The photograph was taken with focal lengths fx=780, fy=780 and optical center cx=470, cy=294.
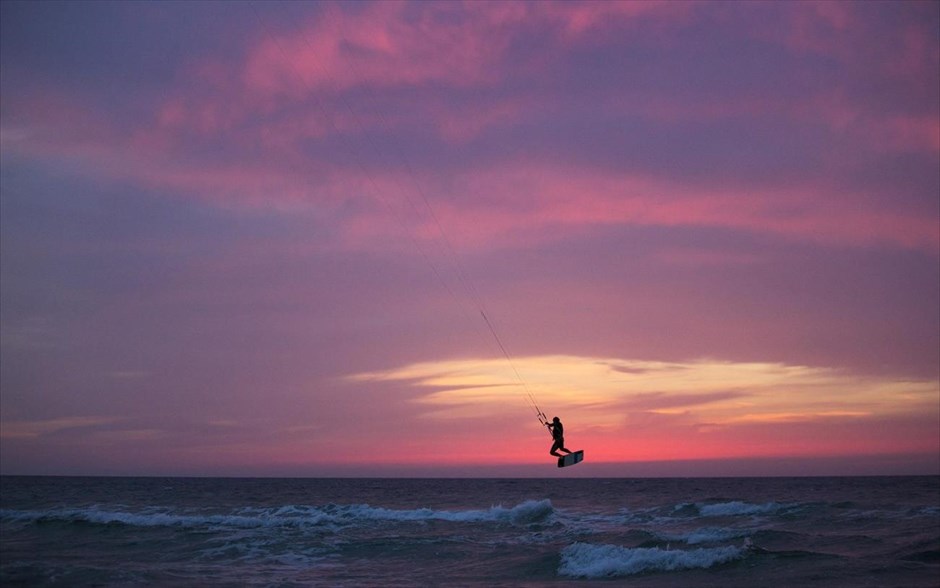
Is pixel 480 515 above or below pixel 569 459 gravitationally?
below

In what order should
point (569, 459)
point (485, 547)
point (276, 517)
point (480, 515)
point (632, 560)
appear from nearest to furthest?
point (569, 459)
point (632, 560)
point (485, 547)
point (276, 517)
point (480, 515)

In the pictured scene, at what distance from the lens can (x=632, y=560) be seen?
78.0ft

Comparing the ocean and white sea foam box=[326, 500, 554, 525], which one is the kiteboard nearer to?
the ocean

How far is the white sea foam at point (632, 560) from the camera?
22969 mm

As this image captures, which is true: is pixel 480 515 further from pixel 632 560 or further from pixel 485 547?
pixel 632 560

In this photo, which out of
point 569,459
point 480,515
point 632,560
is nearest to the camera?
point 569,459

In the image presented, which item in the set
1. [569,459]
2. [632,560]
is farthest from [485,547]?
[569,459]

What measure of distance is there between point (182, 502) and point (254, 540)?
25968 mm

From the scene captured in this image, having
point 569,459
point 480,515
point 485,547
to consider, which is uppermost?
point 569,459

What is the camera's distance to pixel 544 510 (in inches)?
1585

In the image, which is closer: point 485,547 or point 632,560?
point 632,560

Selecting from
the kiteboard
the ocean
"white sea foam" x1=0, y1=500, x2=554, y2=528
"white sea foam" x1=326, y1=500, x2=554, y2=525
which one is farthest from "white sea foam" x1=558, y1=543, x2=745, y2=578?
"white sea foam" x1=326, y1=500, x2=554, y2=525

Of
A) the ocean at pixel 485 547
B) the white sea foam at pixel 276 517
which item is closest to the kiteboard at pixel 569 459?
the ocean at pixel 485 547

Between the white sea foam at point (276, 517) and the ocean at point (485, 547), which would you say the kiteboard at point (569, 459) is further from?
the white sea foam at point (276, 517)
